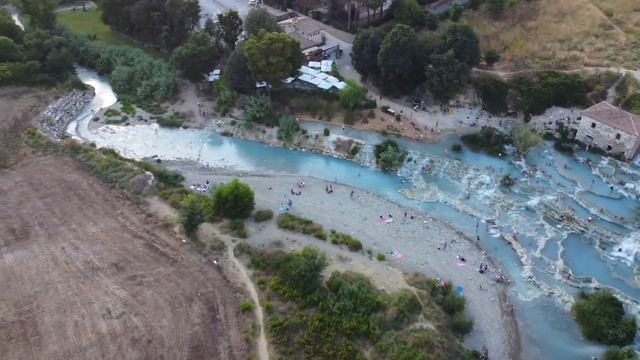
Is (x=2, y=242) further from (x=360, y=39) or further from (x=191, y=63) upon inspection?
(x=360, y=39)

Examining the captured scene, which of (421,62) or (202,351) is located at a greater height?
(421,62)

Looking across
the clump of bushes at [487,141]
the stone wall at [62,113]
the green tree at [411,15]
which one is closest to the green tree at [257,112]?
the stone wall at [62,113]

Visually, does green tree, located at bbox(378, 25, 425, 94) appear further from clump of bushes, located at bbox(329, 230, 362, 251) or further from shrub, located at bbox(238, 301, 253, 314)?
shrub, located at bbox(238, 301, 253, 314)

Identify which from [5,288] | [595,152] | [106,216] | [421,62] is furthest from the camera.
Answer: [421,62]

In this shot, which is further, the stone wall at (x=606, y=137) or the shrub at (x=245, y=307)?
the stone wall at (x=606, y=137)

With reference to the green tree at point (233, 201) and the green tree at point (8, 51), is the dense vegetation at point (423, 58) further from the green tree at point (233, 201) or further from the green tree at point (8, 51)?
the green tree at point (8, 51)

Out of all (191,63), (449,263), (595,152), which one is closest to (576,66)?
(595,152)

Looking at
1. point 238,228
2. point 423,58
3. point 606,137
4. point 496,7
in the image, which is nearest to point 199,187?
point 238,228
